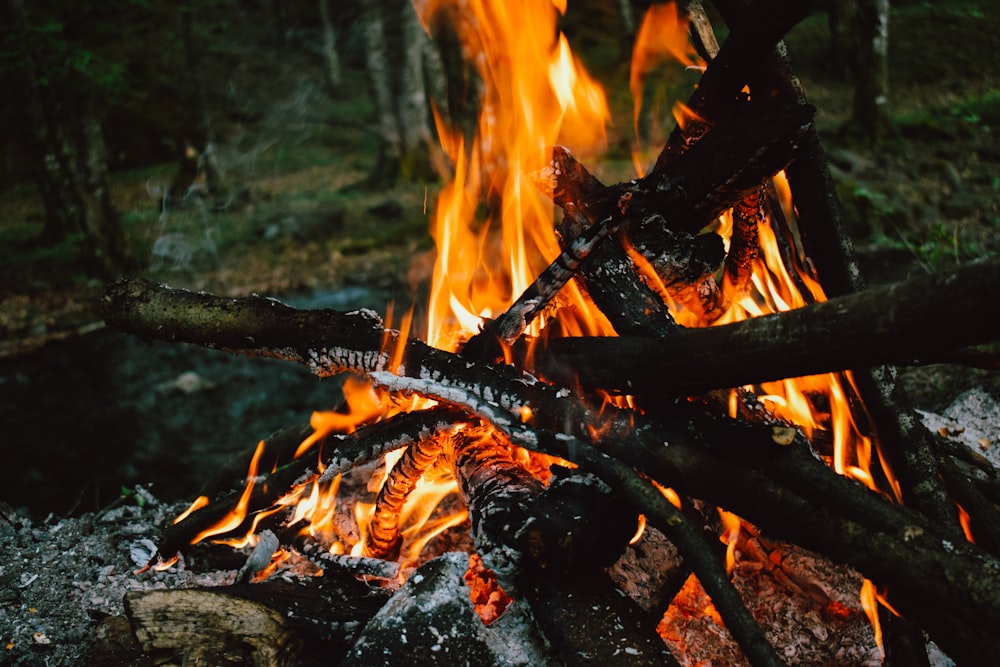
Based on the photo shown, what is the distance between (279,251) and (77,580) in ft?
29.8

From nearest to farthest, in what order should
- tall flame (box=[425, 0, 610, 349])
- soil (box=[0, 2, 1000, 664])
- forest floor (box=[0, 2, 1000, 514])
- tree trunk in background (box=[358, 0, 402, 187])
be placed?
tall flame (box=[425, 0, 610, 349]) < soil (box=[0, 2, 1000, 664]) < forest floor (box=[0, 2, 1000, 514]) < tree trunk in background (box=[358, 0, 402, 187])

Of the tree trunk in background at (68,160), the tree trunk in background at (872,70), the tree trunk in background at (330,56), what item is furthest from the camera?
the tree trunk in background at (330,56)

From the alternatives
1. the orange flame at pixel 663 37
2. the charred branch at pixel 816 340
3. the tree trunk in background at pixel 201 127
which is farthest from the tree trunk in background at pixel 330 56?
the charred branch at pixel 816 340

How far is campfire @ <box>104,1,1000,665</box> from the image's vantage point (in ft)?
6.37

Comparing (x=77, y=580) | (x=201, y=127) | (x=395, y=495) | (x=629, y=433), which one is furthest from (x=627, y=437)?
(x=201, y=127)

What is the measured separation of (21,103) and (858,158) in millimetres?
13788

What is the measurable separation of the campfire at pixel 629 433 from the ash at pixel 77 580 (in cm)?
18

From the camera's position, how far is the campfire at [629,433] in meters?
1.94

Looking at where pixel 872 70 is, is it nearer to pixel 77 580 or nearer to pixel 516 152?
pixel 516 152

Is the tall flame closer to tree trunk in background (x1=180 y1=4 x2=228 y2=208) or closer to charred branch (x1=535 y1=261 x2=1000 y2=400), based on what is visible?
charred branch (x1=535 y1=261 x2=1000 y2=400)

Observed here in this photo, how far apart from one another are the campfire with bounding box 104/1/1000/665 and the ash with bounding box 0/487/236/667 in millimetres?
183

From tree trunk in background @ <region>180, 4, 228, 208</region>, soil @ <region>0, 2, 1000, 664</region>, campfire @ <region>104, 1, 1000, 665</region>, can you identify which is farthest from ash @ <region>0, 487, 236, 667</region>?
tree trunk in background @ <region>180, 4, 228, 208</region>

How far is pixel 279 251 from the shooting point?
38.2 feet

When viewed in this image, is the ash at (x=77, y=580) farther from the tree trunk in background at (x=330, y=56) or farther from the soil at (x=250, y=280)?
the tree trunk in background at (x=330, y=56)
